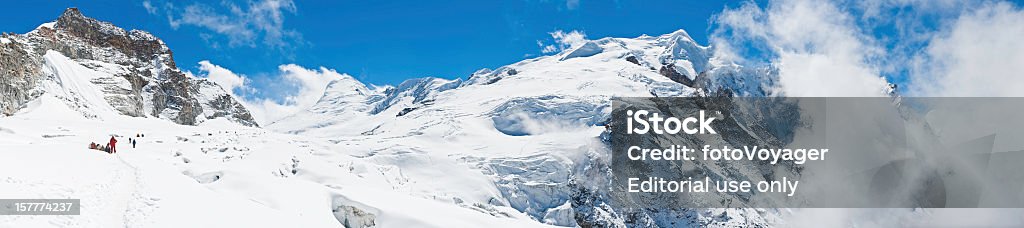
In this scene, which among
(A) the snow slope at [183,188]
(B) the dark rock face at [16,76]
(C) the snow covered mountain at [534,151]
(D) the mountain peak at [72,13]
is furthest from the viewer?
(D) the mountain peak at [72,13]

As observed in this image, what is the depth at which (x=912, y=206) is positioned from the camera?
185750 mm

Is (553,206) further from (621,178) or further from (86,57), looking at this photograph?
(86,57)

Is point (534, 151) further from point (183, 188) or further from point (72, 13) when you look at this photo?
point (72, 13)

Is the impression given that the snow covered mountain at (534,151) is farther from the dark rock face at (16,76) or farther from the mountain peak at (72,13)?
the mountain peak at (72,13)

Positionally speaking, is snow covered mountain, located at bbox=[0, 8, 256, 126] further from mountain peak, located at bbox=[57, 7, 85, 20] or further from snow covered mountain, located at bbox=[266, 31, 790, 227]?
snow covered mountain, located at bbox=[266, 31, 790, 227]

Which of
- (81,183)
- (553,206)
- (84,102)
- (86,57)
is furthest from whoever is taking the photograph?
(86,57)

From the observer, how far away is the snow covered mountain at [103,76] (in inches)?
3438

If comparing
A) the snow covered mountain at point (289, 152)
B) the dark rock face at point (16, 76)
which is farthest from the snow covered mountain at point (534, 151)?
the dark rock face at point (16, 76)

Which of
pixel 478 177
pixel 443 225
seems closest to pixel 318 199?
pixel 443 225

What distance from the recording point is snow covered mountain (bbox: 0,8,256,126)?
87.3 metres

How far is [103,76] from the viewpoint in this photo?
381 feet

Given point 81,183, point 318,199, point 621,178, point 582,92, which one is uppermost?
point 582,92

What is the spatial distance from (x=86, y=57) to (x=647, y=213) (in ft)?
323

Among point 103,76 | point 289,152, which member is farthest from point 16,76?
point 289,152
